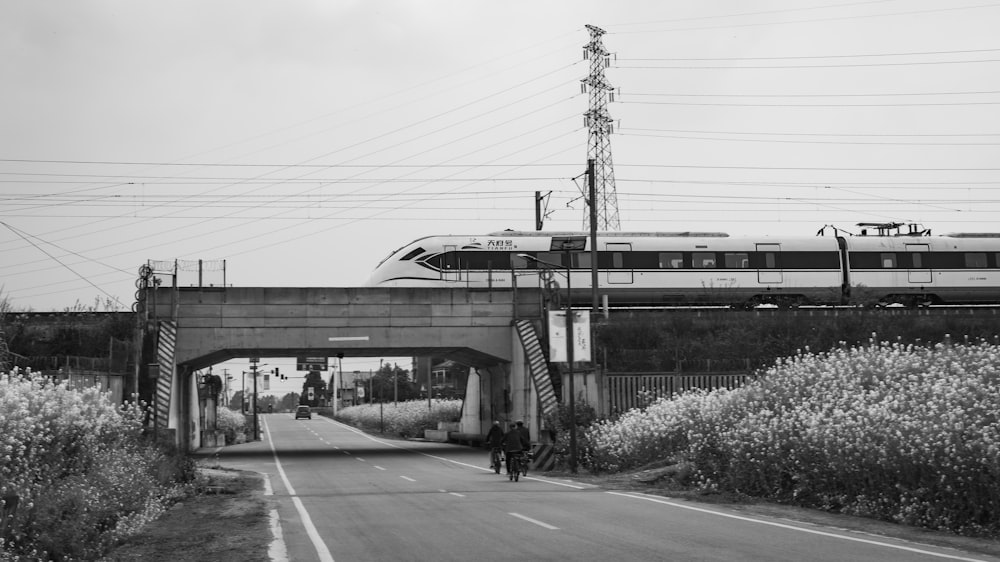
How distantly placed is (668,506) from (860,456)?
3.25 metres

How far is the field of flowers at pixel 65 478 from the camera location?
10.8 m

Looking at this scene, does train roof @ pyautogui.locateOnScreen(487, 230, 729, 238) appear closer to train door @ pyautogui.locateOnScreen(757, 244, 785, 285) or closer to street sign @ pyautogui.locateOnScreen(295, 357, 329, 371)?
train door @ pyautogui.locateOnScreen(757, 244, 785, 285)

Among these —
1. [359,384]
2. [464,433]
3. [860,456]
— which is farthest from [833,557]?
[359,384]

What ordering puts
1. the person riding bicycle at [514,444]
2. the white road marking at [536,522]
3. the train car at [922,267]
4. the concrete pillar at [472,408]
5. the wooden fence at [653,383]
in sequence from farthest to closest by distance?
the concrete pillar at [472,408], the train car at [922,267], the wooden fence at [653,383], the person riding bicycle at [514,444], the white road marking at [536,522]

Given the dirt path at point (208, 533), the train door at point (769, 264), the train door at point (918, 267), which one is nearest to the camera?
the dirt path at point (208, 533)

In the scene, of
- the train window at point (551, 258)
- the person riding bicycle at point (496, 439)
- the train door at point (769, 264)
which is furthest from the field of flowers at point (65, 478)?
the train door at point (769, 264)

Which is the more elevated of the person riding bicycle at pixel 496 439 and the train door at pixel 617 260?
the train door at pixel 617 260

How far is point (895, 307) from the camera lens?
41.0 meters

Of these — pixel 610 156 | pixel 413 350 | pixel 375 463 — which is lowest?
pixel 375 463

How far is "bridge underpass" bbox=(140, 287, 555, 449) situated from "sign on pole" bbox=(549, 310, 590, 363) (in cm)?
558

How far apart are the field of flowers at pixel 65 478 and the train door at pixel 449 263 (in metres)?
21.7

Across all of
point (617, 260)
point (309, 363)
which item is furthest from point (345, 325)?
point (309, 363)

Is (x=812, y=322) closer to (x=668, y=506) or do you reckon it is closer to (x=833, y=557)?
(x=668, y=506)

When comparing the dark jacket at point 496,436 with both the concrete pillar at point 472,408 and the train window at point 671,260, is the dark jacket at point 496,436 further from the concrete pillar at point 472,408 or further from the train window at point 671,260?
the concrete pillar at point 472,408
